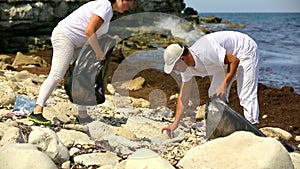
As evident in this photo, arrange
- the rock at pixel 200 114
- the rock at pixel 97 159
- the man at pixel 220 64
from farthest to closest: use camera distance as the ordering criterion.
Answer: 1. the rock at pixel 200 114
2. the man at pixel 220 64
3. the rock at pixel 97 159

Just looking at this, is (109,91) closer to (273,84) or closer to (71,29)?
(71,29)

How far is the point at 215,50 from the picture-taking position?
14.8 ft

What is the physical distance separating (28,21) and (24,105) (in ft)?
45.2

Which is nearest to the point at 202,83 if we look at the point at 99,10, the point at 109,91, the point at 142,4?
the point at 109,91

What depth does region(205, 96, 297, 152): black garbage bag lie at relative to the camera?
4.56m

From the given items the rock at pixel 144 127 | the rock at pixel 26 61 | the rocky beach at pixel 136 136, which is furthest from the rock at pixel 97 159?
the rock at pixel 26 61

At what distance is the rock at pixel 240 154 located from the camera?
139 inches

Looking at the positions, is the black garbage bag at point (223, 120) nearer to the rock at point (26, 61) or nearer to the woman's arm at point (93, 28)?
the woman's arm at point (93, 28)

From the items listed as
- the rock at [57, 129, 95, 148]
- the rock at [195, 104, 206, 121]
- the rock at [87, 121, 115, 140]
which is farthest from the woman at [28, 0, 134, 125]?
the rock at [195, 104, 206, 121]

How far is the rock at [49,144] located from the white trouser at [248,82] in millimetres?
1671

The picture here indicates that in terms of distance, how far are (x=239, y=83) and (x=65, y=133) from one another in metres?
1.79

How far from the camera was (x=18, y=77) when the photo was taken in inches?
335

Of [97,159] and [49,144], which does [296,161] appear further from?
[49,144]

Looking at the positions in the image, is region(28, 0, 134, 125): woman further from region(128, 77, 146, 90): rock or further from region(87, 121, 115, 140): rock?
region(128, 77, 146, 90): rock
